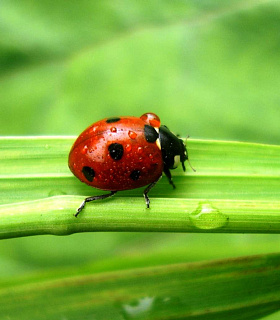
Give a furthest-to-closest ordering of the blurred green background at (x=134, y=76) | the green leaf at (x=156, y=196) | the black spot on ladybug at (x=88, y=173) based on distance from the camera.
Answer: the blurred green background at (x=134, y=76) < the black spot on ladybug at (x=88, y=173) < the green leaf at (x=156, y=196)

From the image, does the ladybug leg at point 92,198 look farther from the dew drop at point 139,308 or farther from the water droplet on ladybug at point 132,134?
the dew drop at point 139,308

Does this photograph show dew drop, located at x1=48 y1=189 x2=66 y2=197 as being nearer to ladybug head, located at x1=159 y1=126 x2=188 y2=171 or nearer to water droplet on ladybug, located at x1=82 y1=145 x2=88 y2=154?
water droplet on ladybug, located at x1=82 y1=145 x2=88 y2=154

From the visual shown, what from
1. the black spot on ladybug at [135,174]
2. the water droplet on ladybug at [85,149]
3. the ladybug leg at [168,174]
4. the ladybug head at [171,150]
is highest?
the water droplet on ladybug at [85,149]

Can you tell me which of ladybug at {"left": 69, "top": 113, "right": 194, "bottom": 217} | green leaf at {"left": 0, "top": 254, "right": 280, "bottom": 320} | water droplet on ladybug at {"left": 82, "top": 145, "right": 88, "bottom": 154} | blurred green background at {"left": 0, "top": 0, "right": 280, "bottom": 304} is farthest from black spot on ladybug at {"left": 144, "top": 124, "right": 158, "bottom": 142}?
blurred green background at {"left": 0, "top": 0, "right": 280, "bottom": 304}

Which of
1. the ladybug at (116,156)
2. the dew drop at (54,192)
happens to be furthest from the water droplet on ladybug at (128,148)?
the dew drop at (54,192)

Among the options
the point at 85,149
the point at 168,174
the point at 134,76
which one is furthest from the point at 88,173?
the point at 134,76

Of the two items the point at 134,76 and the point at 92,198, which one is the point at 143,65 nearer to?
the point at 134,76
